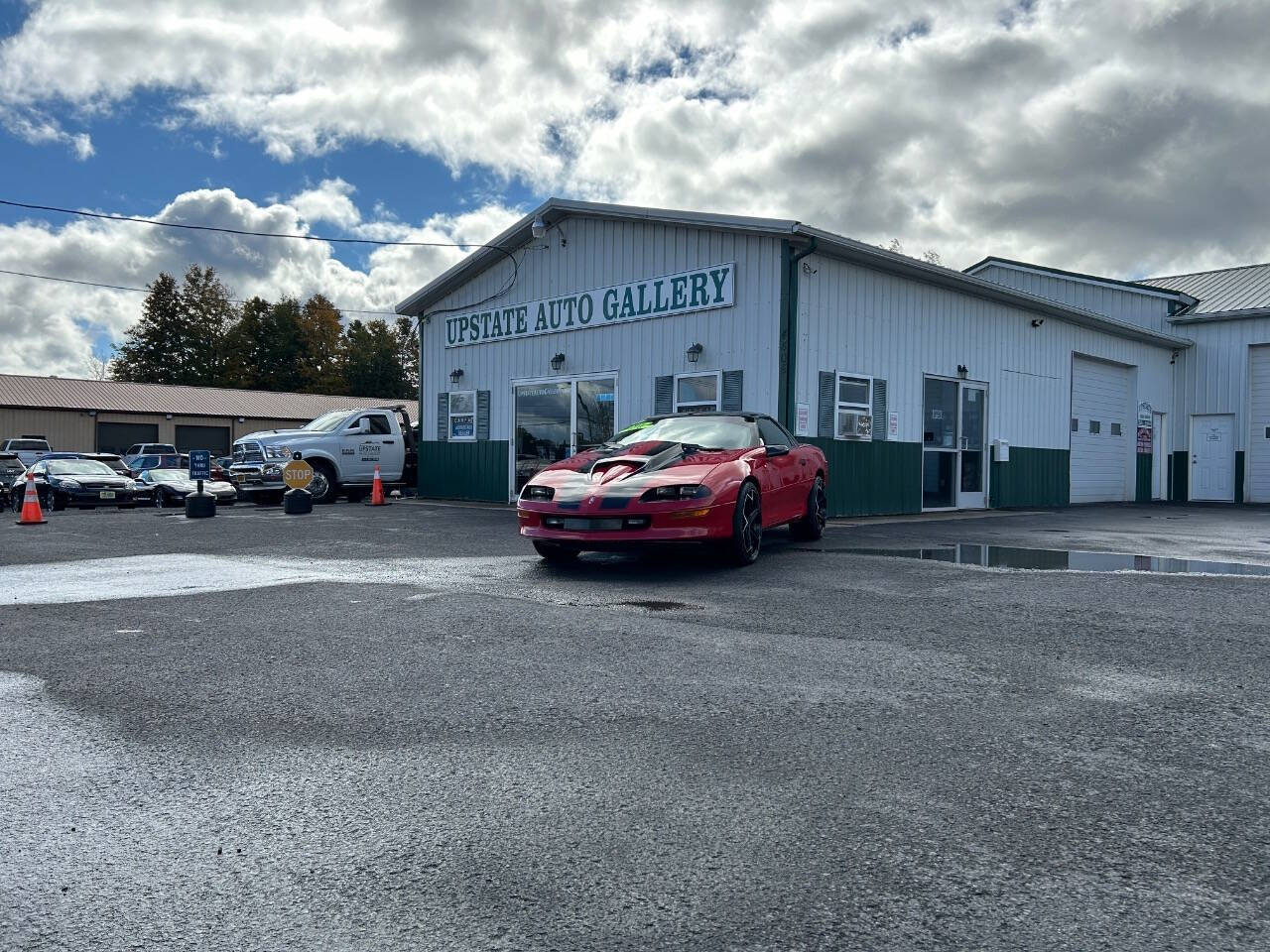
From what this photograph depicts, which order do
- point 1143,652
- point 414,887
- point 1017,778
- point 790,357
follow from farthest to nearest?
point 790,357, point 1143,652, point 1017,778, point 414,887

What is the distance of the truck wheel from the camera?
66.0ft

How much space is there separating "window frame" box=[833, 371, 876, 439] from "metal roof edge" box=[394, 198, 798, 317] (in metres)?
2.58

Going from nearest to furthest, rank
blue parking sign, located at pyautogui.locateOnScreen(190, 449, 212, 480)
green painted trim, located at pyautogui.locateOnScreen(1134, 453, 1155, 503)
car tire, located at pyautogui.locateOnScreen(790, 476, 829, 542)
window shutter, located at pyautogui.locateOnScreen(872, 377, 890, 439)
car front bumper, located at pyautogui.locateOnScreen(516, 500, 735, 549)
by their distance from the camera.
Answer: car front bumper, located at pyautogui.locateOnScreen(516, 500, 735, 549) < car tire, located at pyautogui.locateOnScreen(790, 476, 829, 542) < window shutter, located at pyautogui.locateOnScreen(872, 377, 890, 439) < blue parking sign, located at pyautogui.locateOnScreen(190, 449, 212, 480) < green painted trim, located at pyautogui.locateOnScreen(1134, 453, 1155, 503)

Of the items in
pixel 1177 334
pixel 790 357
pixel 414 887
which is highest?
pixel 1177 334

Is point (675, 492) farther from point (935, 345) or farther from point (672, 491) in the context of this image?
point (935, 345)

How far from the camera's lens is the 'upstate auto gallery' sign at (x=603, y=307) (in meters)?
15.4

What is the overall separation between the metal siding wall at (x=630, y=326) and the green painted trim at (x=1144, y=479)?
47.4 ft

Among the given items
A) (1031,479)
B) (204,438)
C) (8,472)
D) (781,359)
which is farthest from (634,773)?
(204,438)

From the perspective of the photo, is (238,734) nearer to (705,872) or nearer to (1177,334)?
(705,872)

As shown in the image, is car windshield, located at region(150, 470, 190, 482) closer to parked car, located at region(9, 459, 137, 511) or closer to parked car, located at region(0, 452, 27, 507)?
parked car, located at region(9, 459, 137, 511)

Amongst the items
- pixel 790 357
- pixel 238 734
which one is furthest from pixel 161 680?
pixel 790 357

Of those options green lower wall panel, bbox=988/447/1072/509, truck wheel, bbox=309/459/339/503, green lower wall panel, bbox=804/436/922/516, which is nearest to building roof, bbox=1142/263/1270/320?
green lower wall panel, bbox=988/447/1072/509

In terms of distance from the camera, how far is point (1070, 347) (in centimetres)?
2089

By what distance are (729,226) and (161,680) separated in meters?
12.0
